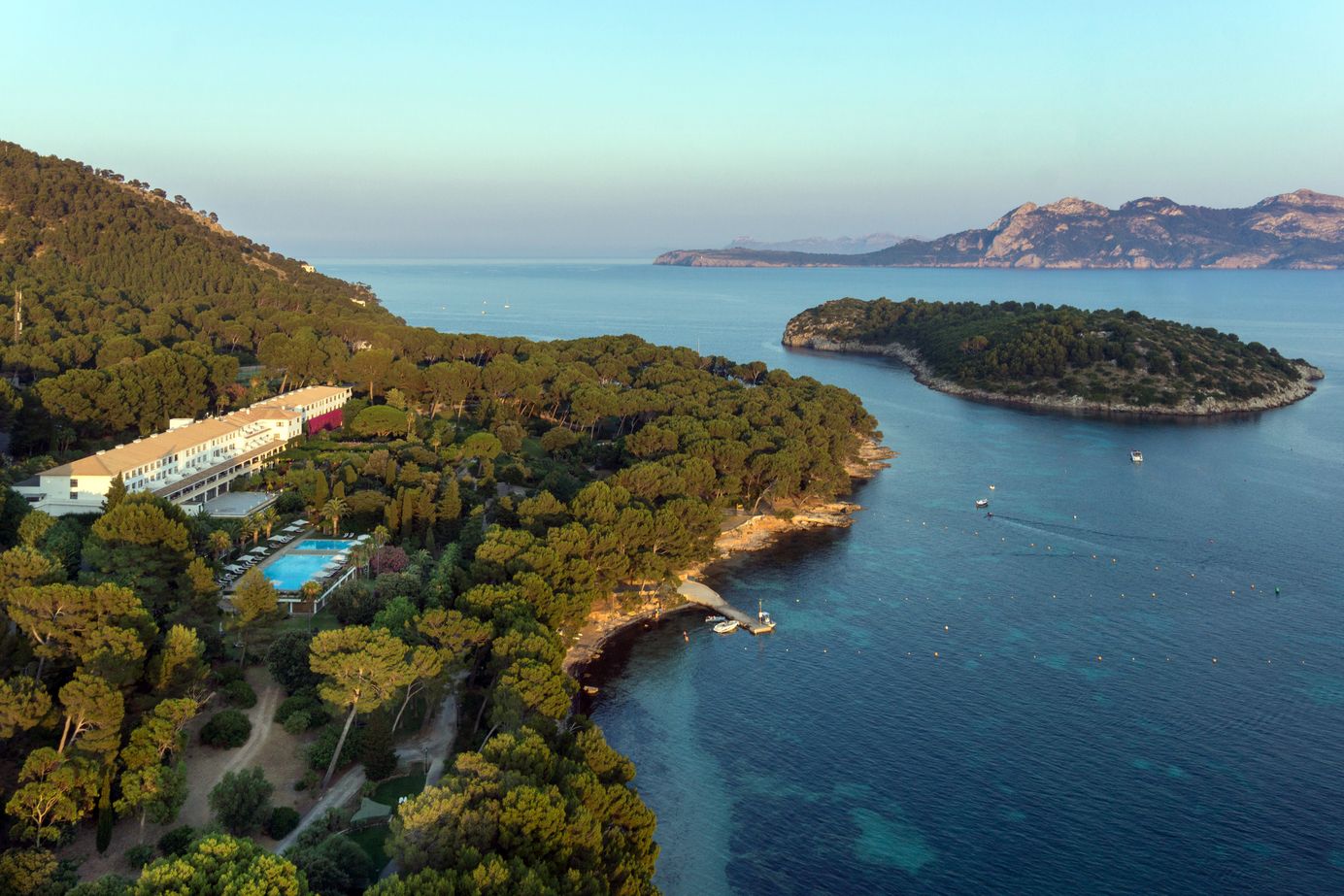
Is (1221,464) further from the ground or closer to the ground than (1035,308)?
closer to the ground

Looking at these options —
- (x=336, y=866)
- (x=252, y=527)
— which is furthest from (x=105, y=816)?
(x=252, y=527)

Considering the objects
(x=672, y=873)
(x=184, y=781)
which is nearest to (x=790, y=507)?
(x=672, y=873)

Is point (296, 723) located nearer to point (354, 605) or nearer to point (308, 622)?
point (354, 605)

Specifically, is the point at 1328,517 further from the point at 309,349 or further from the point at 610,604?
the point at 309,349

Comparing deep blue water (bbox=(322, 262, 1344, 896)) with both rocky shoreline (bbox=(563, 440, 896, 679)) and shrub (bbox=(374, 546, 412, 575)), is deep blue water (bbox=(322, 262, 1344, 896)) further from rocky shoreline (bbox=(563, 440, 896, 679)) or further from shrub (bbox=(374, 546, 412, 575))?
shrub (bbox=(374, 546, 412, 575))

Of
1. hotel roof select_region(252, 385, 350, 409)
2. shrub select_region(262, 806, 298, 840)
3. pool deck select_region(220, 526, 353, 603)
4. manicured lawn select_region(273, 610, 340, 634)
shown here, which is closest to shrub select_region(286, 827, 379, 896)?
shrub select_region(262, 806, 298, 840)

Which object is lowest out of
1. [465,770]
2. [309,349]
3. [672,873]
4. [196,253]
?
[672,873]
